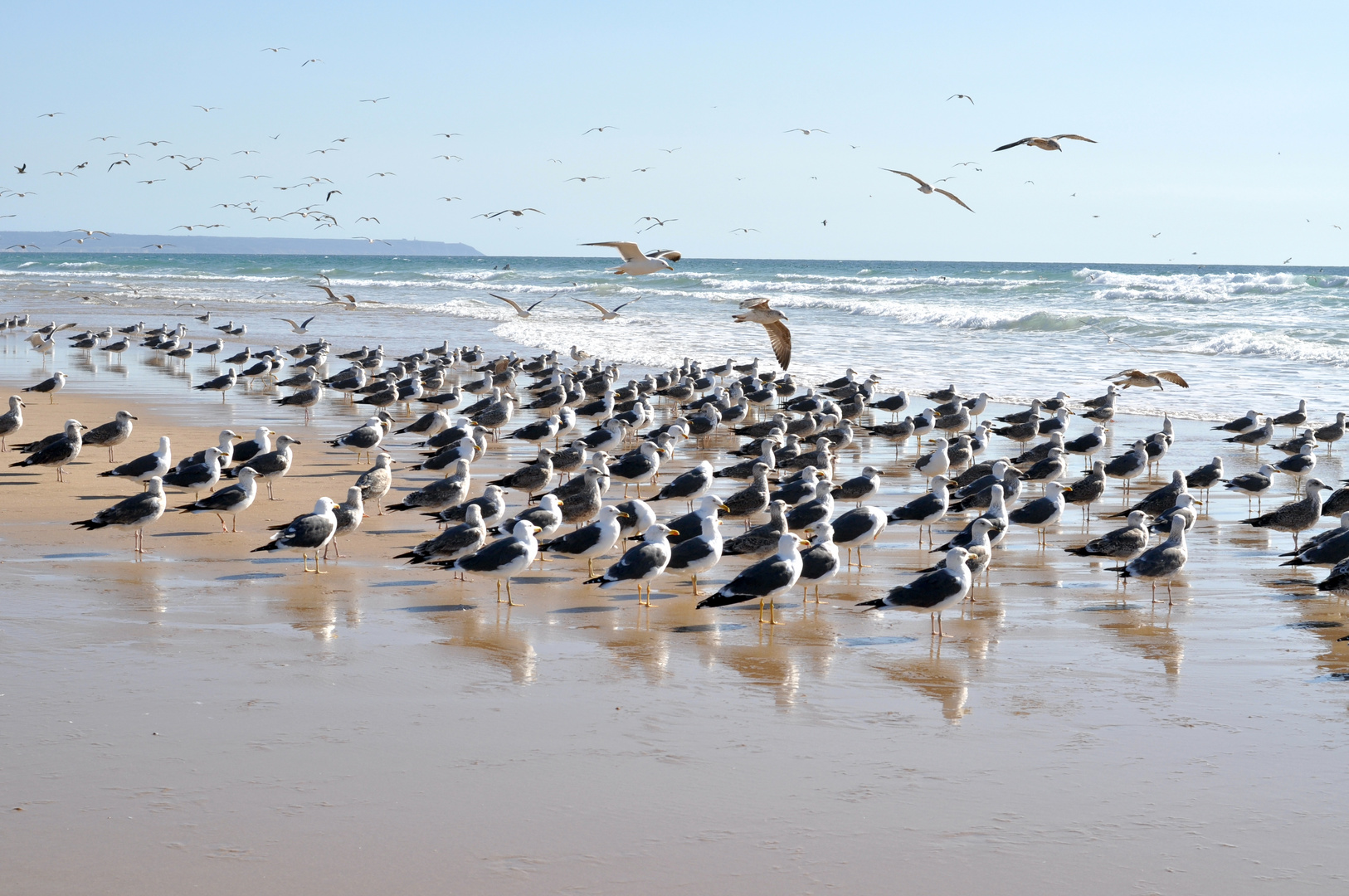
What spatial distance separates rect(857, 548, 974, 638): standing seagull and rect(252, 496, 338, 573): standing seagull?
419cm

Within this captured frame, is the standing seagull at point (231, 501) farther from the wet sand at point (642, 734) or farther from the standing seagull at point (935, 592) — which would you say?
the standing seagull at point (935, 592)

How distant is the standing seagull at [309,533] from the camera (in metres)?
9.89

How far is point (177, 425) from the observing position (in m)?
17.9

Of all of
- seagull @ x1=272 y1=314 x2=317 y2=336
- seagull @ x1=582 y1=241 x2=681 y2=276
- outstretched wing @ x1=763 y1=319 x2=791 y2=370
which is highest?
seagull @ x1=582 y1=241 x2=681 y2=276

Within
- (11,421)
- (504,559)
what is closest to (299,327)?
(11,421)

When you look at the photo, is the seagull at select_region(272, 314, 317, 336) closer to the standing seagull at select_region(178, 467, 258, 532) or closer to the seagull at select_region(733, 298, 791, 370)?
the seagull at select_region(733, 298, 791, 370)

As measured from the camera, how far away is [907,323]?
45844mm

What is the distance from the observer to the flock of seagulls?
31.5ft

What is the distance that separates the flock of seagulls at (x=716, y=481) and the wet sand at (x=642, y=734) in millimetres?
325

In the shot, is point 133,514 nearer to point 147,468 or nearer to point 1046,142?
point 147,468

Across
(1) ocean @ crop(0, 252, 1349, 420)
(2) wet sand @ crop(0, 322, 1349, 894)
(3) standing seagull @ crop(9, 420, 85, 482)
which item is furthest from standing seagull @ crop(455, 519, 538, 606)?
(1) ocean @ crop(0, 252, 1349, 420)

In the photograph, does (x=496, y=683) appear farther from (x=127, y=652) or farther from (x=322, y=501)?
(x=322, y=501)

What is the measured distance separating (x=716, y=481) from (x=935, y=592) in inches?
245

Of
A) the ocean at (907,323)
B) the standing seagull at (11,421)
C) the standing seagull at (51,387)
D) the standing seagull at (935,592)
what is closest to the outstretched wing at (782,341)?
the standing seagull at (935,592)
